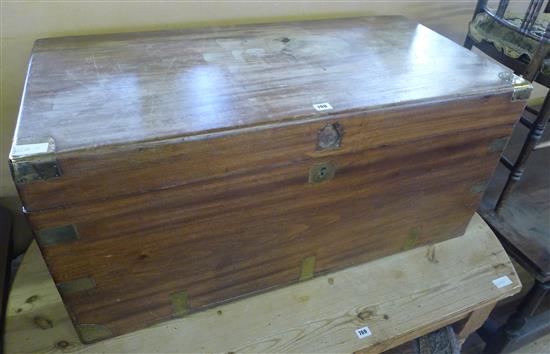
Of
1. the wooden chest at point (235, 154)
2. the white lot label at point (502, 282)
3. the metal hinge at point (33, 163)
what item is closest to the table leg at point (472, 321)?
the white lot label at point (502, 282)

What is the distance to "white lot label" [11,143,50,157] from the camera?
1.74ft

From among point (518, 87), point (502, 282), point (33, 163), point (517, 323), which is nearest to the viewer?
point (33, 163)

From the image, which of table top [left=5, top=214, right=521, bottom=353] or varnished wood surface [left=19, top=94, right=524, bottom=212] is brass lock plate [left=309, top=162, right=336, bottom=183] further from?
table top [left=5, top=214, right=521, bottom=353]

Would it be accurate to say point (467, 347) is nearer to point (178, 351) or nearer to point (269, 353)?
point (269, 353)

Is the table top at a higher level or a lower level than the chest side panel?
lower

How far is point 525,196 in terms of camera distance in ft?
3.68

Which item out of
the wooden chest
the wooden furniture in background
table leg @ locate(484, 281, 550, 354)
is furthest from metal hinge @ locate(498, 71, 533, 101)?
table leg @ locate(484, 281, 550, 354)

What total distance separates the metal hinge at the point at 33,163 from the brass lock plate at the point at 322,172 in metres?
0.37

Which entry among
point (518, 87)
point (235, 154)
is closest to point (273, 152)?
point (235, 154)

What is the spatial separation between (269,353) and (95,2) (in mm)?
778

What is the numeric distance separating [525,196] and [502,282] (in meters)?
0.30

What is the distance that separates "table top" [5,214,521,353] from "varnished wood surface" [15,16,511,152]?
1.30 ft

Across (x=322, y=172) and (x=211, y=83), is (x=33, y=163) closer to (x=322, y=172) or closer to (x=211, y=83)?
(x=211, y=83)

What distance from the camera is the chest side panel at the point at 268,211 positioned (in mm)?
630
